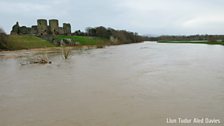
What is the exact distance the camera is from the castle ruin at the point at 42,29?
63734 millimetres

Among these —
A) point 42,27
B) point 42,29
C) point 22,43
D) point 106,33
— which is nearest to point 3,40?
Result: point 22,43

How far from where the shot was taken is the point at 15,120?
6.39m

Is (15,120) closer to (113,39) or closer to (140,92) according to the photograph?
(140,92)

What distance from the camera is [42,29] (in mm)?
67688

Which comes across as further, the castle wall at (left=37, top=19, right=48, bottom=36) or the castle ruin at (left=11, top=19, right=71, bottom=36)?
the castle wall at (left=37, top=19, right=48, bottom=36)

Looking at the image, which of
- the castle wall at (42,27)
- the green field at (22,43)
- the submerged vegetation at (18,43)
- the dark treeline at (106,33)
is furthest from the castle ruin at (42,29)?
the green field at (22,43)

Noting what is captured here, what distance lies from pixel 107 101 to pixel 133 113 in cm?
152

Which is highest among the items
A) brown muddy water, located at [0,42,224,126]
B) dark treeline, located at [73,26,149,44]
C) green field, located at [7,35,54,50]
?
dark treeline, located at [73,26,149,44]

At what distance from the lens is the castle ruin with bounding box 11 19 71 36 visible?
6373 centimetres

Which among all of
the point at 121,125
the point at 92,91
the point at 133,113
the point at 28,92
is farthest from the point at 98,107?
the point at 28,92

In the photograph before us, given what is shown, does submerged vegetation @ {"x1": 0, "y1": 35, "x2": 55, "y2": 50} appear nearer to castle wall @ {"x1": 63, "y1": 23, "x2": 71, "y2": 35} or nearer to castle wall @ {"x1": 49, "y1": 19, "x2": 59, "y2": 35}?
castle wall @ {"x1": 49, "y1": 19, "x2": 59, "y2": 35}

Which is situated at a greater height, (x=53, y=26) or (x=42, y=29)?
(x=53, y=26)

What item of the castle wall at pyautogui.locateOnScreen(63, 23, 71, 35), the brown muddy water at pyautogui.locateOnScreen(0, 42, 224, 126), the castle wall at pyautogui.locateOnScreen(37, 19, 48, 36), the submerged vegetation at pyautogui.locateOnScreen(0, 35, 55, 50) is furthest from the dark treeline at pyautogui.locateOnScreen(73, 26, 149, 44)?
the brown muddy water at pyautogui.locateOnScreen(0, 42, 224, 126)

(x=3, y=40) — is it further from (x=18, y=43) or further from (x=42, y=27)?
(x=42, y=27)
